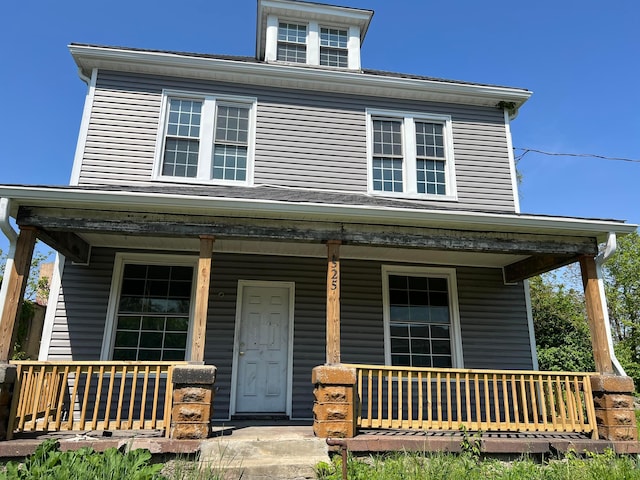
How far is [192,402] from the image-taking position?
190 inches

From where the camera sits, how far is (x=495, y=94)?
844 cm

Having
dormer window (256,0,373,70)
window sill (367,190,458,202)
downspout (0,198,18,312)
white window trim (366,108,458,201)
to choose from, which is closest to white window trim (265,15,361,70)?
dormer window (256,0,373,70)

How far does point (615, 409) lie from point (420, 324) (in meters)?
2.95

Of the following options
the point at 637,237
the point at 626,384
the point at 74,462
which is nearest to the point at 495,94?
the point at 626,384

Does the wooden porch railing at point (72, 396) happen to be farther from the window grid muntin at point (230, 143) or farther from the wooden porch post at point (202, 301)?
the window grid muntin at point (230, 143)

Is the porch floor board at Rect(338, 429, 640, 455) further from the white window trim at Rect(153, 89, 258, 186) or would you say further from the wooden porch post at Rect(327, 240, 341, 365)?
the white window trim at Rect(153, 89, 258, 186)

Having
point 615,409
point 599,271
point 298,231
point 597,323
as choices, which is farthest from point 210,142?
point 615,409

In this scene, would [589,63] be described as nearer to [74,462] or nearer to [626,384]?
[626,384]

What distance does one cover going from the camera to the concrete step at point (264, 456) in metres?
4.28

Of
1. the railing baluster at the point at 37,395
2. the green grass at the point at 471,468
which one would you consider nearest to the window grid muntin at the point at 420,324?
the green grass at the point at 471,468

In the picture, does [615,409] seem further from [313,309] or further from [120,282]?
[120,282]

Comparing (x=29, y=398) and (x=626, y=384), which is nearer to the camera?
(x=29, y=398)

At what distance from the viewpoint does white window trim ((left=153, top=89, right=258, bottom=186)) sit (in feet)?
24.1

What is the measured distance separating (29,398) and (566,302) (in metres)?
15.1
